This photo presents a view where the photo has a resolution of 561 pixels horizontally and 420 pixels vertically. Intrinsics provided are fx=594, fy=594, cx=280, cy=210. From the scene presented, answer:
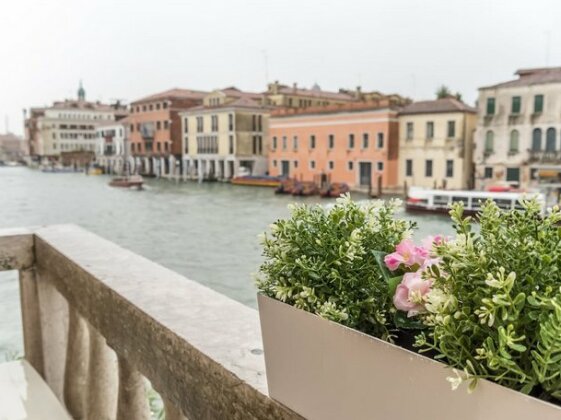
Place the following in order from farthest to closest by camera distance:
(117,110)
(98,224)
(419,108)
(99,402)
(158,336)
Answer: (117,110)
(419,108)
(98,224)
(99,402)
(158,336)

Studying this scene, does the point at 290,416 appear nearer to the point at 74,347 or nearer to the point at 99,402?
the point at 99,402

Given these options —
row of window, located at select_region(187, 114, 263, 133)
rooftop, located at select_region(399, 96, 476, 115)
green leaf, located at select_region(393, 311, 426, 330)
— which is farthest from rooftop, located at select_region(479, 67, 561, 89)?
green leaf, located at select_region(393, 311, 426, 330)

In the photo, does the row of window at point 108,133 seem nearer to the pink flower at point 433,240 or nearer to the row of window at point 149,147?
the row of window at point 149,147

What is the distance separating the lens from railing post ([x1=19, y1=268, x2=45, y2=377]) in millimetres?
1486

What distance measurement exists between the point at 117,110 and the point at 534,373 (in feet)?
198

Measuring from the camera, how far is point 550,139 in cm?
1853

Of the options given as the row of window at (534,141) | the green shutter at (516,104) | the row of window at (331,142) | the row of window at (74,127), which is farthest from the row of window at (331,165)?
the row of window at (74,127)

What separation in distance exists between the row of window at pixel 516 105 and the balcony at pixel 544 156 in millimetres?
1256

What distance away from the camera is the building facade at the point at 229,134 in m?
28.9

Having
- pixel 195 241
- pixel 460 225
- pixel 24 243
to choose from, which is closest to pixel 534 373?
pixel 460 225

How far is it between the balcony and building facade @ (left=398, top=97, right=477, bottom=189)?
2.19 m

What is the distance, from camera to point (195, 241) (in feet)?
48.1

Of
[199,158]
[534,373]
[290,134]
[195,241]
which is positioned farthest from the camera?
[199,158]

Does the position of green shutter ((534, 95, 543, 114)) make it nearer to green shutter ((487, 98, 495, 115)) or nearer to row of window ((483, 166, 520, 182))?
green shutter ((487, 98, 495, 115))
